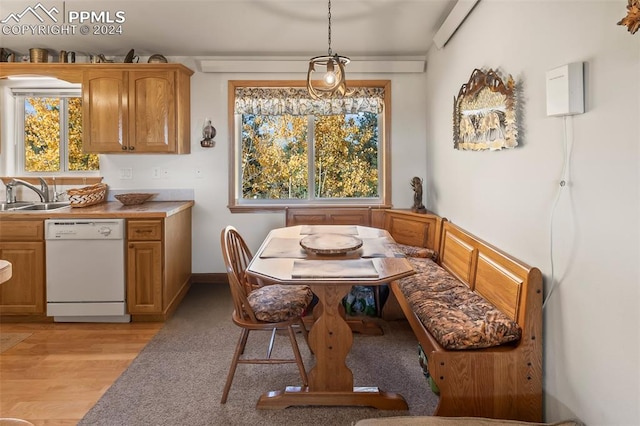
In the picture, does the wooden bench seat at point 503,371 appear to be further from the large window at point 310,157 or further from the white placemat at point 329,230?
the large window at point 310,157

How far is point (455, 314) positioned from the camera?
2.10 m

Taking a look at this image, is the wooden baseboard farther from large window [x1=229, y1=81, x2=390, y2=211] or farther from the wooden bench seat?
the wooden bench seat

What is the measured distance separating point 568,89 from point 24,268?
12.4 feet

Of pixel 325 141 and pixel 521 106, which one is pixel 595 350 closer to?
pixel 521 106

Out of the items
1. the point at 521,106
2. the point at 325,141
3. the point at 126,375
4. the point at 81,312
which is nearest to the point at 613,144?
the point at 521,106

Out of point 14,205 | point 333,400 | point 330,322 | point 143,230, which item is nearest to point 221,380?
point 333,400

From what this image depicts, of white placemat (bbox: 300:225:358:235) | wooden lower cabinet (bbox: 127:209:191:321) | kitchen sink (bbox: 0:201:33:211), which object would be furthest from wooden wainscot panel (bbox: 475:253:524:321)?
kitchen sink (bbox: 0:201:33:211)

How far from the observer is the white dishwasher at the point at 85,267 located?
10.7ft

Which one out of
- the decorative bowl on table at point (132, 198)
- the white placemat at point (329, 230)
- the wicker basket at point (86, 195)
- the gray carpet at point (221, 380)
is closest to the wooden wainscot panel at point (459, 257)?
the gray carpet at point (221, 380)

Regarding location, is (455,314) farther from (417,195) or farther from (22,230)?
(22,230)

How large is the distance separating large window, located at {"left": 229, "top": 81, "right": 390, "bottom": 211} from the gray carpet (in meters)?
1.50

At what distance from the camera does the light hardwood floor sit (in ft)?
7.07

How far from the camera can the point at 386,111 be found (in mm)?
4215

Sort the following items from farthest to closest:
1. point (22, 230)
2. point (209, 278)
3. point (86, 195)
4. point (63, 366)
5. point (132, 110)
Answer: point (209, 278), point (132, 110), point (86, 195), point (22, 230), point (63, 366)
